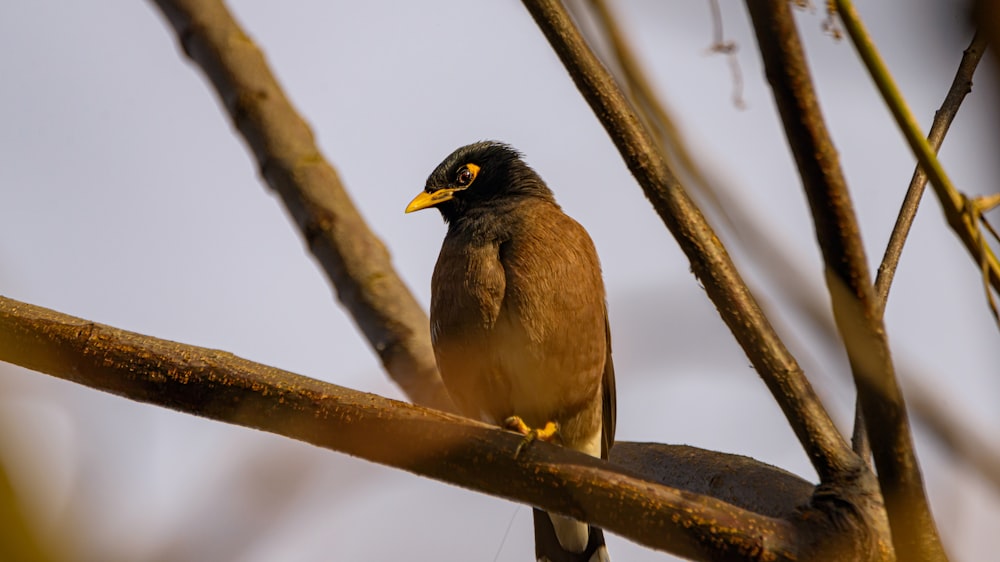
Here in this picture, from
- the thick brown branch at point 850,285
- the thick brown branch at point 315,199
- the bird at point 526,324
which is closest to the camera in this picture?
the thick brown branch at point 850,285

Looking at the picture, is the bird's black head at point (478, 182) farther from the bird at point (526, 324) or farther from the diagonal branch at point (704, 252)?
the diagonal branch at point (704, 252)

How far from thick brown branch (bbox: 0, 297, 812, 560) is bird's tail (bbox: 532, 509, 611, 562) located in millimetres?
2355

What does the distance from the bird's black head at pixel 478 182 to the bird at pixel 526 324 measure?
0.10m

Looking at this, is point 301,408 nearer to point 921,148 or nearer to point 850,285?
A: point 850,285

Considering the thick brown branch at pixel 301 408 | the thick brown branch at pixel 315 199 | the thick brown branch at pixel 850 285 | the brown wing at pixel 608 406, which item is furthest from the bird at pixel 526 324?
the thick brown branch at pixel 850 285

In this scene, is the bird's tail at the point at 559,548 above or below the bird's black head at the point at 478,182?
below

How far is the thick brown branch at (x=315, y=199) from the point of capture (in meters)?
4.02

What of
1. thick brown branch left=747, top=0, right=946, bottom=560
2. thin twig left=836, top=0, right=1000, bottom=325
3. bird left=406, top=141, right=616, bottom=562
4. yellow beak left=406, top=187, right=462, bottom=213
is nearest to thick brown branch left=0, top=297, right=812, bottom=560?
thick brown branch left=747, top=0, right=946, bottom=560

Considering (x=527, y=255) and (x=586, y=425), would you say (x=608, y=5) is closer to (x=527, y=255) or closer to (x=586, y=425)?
(x=527, y=255)

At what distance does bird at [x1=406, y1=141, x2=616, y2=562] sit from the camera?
3.84 metres

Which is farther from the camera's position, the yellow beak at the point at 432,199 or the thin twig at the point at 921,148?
the yellow beak at the point at 432,199

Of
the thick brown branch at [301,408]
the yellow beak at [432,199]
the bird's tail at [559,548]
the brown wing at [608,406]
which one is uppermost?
the yellow beak at [432,199]

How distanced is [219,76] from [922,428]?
3.58 meters

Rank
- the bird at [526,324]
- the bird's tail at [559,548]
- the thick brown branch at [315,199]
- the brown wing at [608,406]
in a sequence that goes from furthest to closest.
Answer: the bird's tail at [559,548] < the brown wing at [608,406] < the thick brown branch at [315,199] < the bird at [526,324]
